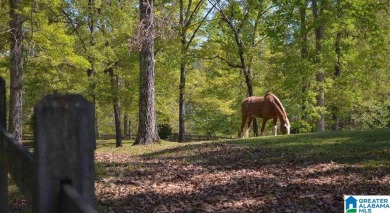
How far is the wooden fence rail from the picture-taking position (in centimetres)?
165

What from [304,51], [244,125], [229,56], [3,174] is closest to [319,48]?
[304,51]

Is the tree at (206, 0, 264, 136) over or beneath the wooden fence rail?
over

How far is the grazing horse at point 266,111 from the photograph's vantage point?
2012 centimetres

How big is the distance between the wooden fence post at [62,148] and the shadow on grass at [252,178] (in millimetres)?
4940

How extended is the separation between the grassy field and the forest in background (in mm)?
9303

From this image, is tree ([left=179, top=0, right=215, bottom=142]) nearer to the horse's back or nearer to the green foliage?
the horse's back

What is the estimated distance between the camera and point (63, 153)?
1.71 m

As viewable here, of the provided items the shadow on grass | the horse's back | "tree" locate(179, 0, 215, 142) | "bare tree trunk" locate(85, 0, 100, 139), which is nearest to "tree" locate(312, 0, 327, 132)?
the horse's back

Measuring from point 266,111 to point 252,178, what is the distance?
12.7 meters

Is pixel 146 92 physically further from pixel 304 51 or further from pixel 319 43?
pixel 319 43

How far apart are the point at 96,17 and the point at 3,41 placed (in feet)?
33.7

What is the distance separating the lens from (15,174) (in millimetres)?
2398

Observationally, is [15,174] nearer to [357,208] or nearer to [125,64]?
[357,208]

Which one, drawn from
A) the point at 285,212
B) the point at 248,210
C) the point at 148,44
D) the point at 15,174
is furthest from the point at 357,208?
the point at 148,44
